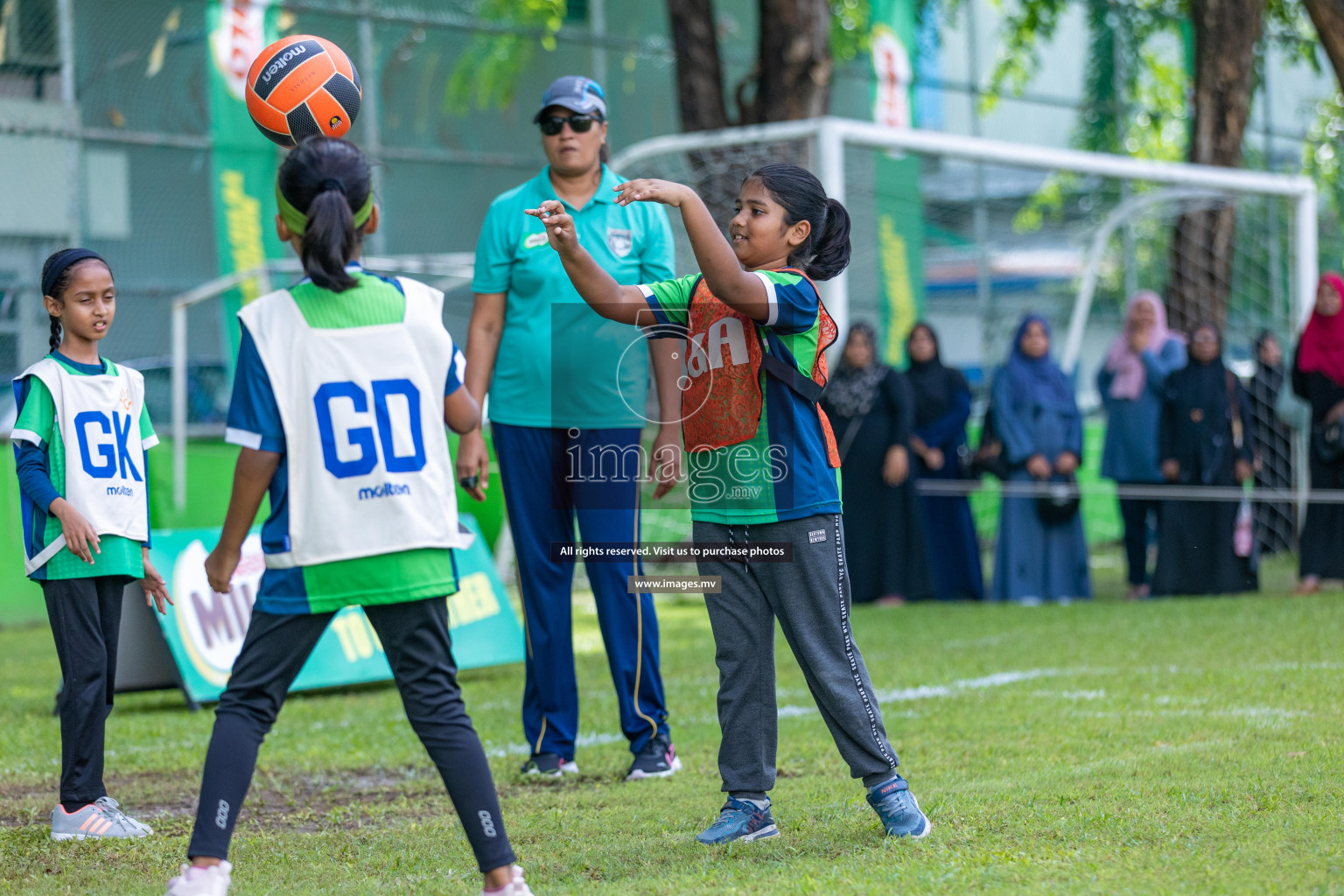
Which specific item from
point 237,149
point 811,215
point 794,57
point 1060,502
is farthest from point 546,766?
point 237,149

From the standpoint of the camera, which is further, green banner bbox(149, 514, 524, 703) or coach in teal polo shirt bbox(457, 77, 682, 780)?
green banner bbox(149, 514, 524, 703)

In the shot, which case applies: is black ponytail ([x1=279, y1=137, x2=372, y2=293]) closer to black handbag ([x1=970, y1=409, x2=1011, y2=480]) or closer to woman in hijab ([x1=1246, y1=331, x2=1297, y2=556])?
black handbag ([x1=970, y1=409, x2=1011, y2=480])

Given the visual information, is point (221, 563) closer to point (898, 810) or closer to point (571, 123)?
point (898, 810)

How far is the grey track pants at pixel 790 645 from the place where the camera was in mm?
3719

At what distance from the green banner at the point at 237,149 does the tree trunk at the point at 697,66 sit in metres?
4.39

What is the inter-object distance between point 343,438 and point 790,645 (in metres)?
1.33

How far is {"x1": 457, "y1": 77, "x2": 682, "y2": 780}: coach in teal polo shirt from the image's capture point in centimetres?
493

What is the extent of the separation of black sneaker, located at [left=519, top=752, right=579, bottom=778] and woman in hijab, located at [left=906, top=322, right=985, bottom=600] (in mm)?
6571

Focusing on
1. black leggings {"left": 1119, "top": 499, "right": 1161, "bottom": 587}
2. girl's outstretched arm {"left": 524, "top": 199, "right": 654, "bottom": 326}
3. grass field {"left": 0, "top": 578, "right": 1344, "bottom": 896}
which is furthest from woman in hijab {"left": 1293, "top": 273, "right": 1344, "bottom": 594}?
girl's outstretched arm {"left": 524, "top": 199, "right": 654, "bottom": 326}

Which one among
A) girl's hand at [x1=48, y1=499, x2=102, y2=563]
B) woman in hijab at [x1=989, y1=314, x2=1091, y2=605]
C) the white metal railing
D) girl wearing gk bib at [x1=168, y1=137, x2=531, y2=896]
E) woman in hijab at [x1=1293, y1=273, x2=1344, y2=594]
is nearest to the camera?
girl wearing gk bib at [x1=168, y1=137, x2=531, y2=896]

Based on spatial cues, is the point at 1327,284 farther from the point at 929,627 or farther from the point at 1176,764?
the point at 1176,764

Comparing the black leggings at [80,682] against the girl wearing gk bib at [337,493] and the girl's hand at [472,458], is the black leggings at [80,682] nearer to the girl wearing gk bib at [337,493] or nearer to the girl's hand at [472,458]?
the girl's hand at [472,458]

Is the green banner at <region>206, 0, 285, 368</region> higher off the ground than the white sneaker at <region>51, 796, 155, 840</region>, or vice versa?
the green banner at <region>206, 0, 285, 368</region>

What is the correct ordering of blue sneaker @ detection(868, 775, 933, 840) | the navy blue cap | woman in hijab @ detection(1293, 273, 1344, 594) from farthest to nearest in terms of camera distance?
woman in hijab @ detection(1293, 273, 1344, 594) < the navy blue cap < blue sneaker @ detection(868, 775, 933, 840)
